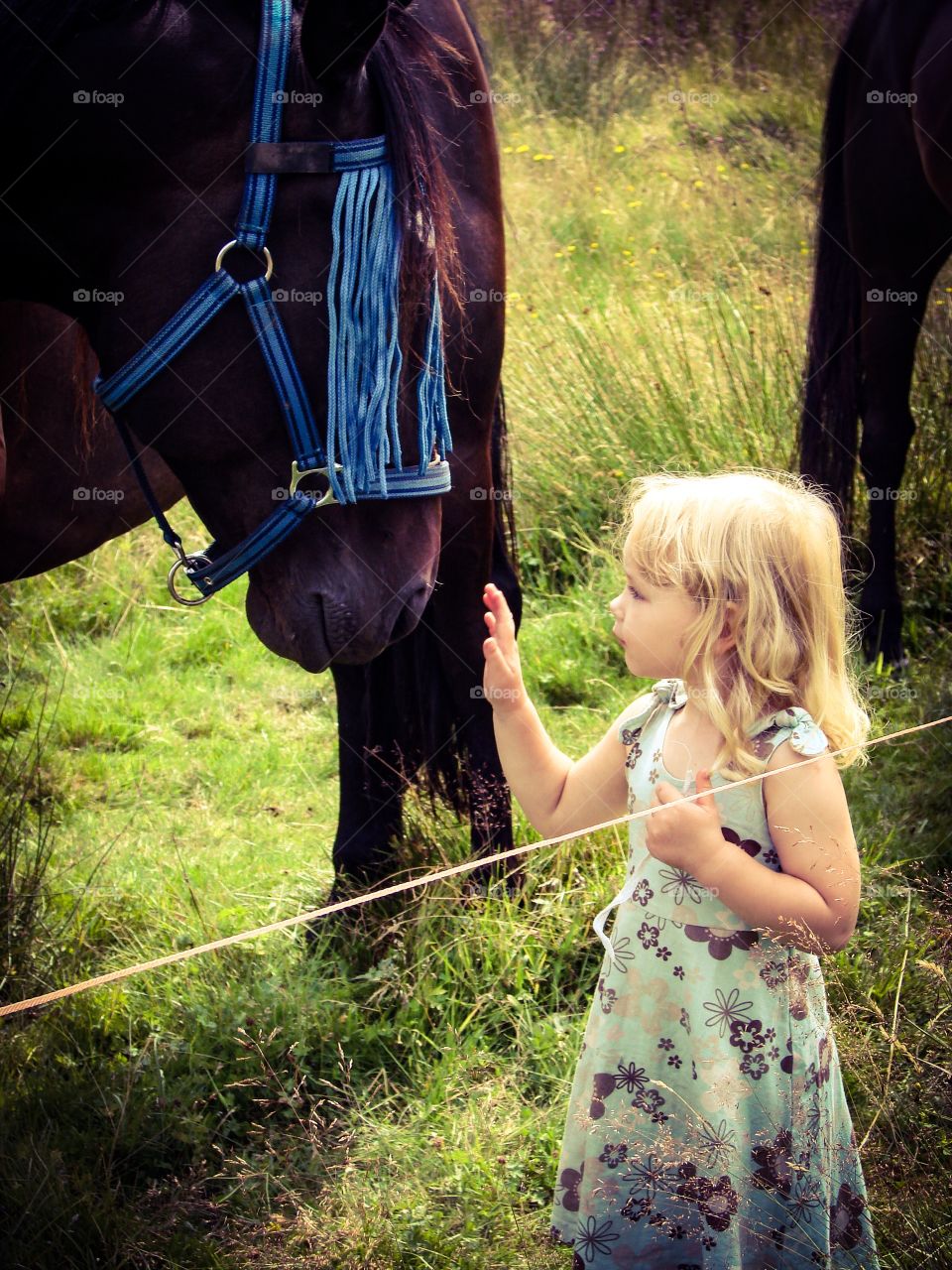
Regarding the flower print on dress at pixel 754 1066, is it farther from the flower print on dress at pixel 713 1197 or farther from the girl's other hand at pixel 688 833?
the girl's other hand at pixel 688 833

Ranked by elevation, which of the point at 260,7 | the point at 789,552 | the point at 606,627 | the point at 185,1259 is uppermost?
the point at 260,7

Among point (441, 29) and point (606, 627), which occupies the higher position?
point (441, 29)

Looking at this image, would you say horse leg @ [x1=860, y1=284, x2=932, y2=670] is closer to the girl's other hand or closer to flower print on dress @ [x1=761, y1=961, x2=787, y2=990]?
flower print on dress @ [x1=761, y1=961, x2=787, y2=990]

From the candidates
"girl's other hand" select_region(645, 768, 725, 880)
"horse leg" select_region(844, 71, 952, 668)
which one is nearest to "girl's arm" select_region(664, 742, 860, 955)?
"girl's other hand" select_region(645, 768, 725, 880)

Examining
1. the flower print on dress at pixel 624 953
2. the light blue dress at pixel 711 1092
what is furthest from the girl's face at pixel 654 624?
the flower print on dress at pixel 624 953

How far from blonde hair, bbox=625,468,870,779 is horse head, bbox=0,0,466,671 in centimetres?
47

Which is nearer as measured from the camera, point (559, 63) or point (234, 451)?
point (234, 451)

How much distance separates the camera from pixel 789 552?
1542mm

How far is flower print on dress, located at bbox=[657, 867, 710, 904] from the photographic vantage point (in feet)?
5.22

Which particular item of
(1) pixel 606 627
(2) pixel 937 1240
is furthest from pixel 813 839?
(1) pixel 606 627

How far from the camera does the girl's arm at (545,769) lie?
5.68 feet

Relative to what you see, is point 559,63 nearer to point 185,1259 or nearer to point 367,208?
point 367,208

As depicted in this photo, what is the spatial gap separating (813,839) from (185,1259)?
46.1 inches

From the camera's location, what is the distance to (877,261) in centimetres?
412
